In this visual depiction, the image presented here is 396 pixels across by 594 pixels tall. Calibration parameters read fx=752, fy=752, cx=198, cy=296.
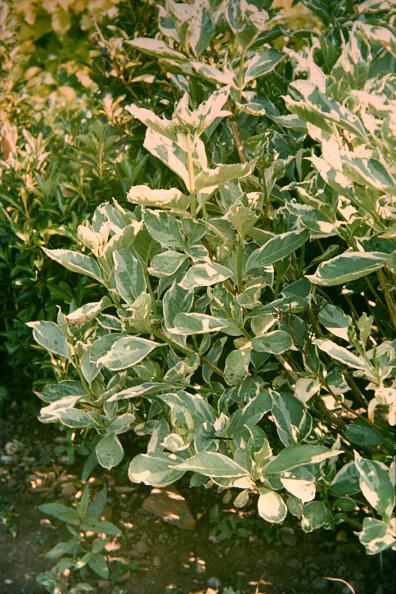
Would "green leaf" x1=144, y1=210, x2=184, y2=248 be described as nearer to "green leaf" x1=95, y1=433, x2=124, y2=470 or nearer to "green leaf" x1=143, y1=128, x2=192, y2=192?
"green leaf" x1=143, y1=128, x2=192, y2=192

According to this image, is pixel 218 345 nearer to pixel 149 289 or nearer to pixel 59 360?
pixel 149 289

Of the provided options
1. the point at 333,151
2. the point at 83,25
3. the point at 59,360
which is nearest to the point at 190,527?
the point at 59,360

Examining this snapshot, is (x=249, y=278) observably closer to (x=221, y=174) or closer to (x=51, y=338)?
(x=221, y=174)

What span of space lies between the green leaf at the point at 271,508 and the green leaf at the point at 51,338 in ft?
2.30

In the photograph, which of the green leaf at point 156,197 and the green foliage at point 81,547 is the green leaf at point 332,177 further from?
the green foliage at point 81,547

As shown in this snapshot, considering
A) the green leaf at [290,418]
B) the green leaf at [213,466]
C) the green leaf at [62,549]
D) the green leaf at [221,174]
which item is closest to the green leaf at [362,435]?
the green leaf at [290,418]

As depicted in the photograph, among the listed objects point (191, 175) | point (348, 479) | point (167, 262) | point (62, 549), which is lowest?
point (62, 549)

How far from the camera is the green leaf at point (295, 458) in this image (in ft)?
5.44

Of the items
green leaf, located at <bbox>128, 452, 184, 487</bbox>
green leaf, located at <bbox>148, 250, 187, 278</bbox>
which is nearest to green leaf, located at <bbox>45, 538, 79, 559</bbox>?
green leaf, located at <bbox>128, 452, 184, 487</bbox>

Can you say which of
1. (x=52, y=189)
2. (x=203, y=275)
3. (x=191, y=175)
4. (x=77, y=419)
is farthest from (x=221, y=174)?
(x=52, y=189)

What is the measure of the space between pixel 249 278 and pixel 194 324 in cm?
24

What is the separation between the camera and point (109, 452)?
207 centimetres

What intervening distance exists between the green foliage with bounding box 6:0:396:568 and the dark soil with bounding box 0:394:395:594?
550 millimetres

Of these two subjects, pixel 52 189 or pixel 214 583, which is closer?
pixel 214 583
